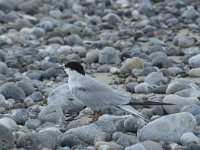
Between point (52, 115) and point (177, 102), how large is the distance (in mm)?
1059

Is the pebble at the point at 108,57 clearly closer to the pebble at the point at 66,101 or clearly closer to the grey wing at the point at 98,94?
the pebble at the point at 66,101

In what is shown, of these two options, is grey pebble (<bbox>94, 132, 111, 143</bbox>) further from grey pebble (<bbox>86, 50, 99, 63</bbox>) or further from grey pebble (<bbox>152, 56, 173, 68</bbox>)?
grey pebble (<bbox>86, 50, 99, 63</bbox>)

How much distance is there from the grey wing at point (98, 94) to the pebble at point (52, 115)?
39 cm

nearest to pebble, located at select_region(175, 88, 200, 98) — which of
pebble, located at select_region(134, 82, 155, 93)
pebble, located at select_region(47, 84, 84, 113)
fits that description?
pebble, located at select_region(134, 82, 155, 93)

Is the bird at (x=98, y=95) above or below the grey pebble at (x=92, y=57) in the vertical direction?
above

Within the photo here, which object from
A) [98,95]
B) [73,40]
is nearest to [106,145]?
[98,95]

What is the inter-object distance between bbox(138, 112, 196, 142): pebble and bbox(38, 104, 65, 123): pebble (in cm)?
95

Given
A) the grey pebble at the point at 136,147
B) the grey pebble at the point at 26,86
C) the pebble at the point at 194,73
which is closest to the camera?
the grey pebble at the point at 136,147

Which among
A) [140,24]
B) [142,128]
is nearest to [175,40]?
[140,24]

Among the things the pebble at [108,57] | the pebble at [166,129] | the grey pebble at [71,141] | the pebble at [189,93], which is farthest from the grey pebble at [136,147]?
the pebble at [108,57]

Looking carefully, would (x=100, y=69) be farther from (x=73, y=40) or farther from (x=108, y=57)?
(x=73, y=40)

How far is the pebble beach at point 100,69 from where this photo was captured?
4934 millimetres

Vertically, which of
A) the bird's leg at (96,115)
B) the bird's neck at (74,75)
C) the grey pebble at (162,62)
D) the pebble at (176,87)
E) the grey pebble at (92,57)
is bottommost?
the grey pebble at (92,57)

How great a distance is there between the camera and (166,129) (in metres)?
4.91
